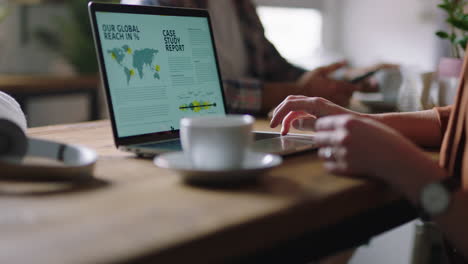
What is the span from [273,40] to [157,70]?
103 inches

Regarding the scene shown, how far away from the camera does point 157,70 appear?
34.3 inches

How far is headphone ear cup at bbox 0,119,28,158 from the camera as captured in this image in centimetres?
66

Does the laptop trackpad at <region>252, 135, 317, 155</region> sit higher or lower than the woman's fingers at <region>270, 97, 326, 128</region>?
lower

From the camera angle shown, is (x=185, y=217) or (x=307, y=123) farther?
(x=307, y=123)

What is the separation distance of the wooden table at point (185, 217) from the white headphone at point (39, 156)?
0.02m

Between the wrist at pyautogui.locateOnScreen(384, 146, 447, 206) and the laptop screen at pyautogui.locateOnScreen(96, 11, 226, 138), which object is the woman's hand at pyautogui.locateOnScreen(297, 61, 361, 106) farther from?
the wrist at pyautogui.locateOnScreen(384, 146, 447, 206)

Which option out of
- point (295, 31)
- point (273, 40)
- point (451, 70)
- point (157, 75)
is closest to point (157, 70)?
point (157, 75)

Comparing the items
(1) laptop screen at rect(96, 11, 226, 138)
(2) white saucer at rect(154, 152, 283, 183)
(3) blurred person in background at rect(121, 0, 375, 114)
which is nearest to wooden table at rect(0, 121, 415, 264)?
(2) white saucer at rect(154, 152, 283, 183)

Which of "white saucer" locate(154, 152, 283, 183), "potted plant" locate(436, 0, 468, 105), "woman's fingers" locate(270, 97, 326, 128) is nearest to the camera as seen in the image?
"white saucer" locate(154, 152, 283, 183)

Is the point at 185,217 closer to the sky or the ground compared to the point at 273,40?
closer to the ground

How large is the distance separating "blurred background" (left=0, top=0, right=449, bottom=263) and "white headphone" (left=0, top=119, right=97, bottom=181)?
2.62m

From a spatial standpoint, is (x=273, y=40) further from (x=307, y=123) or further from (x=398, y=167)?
(x=398, y=167)

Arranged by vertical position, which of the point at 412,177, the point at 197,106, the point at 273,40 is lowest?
the point at 412,177

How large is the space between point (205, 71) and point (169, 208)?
0.49 metres
